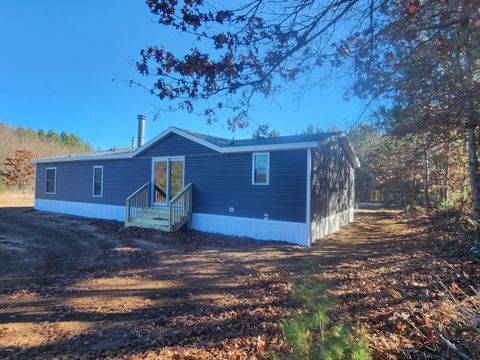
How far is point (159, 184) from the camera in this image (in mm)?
12922

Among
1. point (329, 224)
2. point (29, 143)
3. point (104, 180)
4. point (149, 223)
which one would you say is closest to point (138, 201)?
point (149, 223)

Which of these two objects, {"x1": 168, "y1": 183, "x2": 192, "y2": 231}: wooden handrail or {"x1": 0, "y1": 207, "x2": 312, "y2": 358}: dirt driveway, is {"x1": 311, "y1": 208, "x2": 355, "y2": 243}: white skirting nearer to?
{"x1": 0, "y1": 207, "x2": 312, "y2": 358}: dirt driveway

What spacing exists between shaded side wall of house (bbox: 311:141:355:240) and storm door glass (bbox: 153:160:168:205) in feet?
21.2

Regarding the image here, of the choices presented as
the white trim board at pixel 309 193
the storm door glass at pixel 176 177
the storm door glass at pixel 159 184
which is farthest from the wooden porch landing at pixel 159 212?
the white trim board at pixel 309 193

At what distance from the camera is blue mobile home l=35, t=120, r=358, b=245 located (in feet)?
31.2

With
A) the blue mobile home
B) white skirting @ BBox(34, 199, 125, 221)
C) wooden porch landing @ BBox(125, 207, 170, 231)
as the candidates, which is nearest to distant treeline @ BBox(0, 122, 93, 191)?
white skirting @ BBox(34, 199, 125, 221)

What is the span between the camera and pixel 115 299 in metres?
4.84

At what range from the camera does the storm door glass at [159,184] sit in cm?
1277

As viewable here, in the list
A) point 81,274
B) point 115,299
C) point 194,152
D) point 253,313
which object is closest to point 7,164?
point 194,152

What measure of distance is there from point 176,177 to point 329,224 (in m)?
6.57

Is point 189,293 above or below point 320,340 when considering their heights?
below

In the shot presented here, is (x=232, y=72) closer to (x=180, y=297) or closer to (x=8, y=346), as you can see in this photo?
(x=180, y=297)

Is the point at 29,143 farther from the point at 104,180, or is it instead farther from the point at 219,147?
the point at 219,147

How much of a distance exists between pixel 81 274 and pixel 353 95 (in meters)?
6.32
